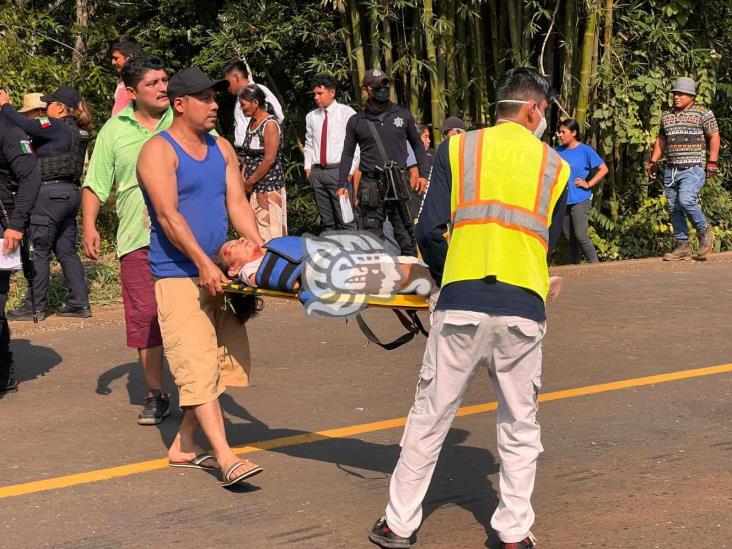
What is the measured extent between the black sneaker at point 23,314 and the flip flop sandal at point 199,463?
402cm

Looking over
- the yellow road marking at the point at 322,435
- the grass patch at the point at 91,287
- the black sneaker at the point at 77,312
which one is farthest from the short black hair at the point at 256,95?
the yellow road marking at the point at 322,435

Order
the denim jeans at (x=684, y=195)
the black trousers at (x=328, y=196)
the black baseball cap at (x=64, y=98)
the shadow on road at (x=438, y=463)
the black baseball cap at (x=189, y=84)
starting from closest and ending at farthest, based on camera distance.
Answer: the shadow on road at (x=438, y=463) < the black baseball cap at (x=189, y=84) < the black baseball cap at (x=64, y=98) < the black trousers at (x=328, y=196) < the denim jeans at (x=684, y=195)

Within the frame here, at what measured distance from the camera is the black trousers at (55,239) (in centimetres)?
979

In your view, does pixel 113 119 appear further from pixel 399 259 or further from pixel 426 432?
Answer: pixel 426 432

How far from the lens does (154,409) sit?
6844 millimetres

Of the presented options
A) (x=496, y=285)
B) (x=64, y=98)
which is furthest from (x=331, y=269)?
(x=64, y=98)

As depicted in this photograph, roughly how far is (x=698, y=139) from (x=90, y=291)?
593 cm

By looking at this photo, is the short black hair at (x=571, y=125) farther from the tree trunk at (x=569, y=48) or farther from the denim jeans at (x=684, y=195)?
the tree trunk at (x=569, y=48)

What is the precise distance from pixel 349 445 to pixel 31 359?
299 centimetres

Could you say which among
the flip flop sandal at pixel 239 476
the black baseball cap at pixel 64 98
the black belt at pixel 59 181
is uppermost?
the black baseball cap at pixel 64 98

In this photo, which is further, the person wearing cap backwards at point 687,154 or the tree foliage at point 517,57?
the tree foliage at point 517,57

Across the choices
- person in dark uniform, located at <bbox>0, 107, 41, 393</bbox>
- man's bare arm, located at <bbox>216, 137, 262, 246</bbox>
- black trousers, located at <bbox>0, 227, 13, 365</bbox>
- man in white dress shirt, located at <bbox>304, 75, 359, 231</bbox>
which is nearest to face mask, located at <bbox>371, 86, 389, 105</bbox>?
man in white dress shirt, located at <bbox>304, 75, 359, 231</bbox>

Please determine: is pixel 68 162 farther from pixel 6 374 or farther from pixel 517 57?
pixel 517 57

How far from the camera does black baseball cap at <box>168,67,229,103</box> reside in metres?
5.69
